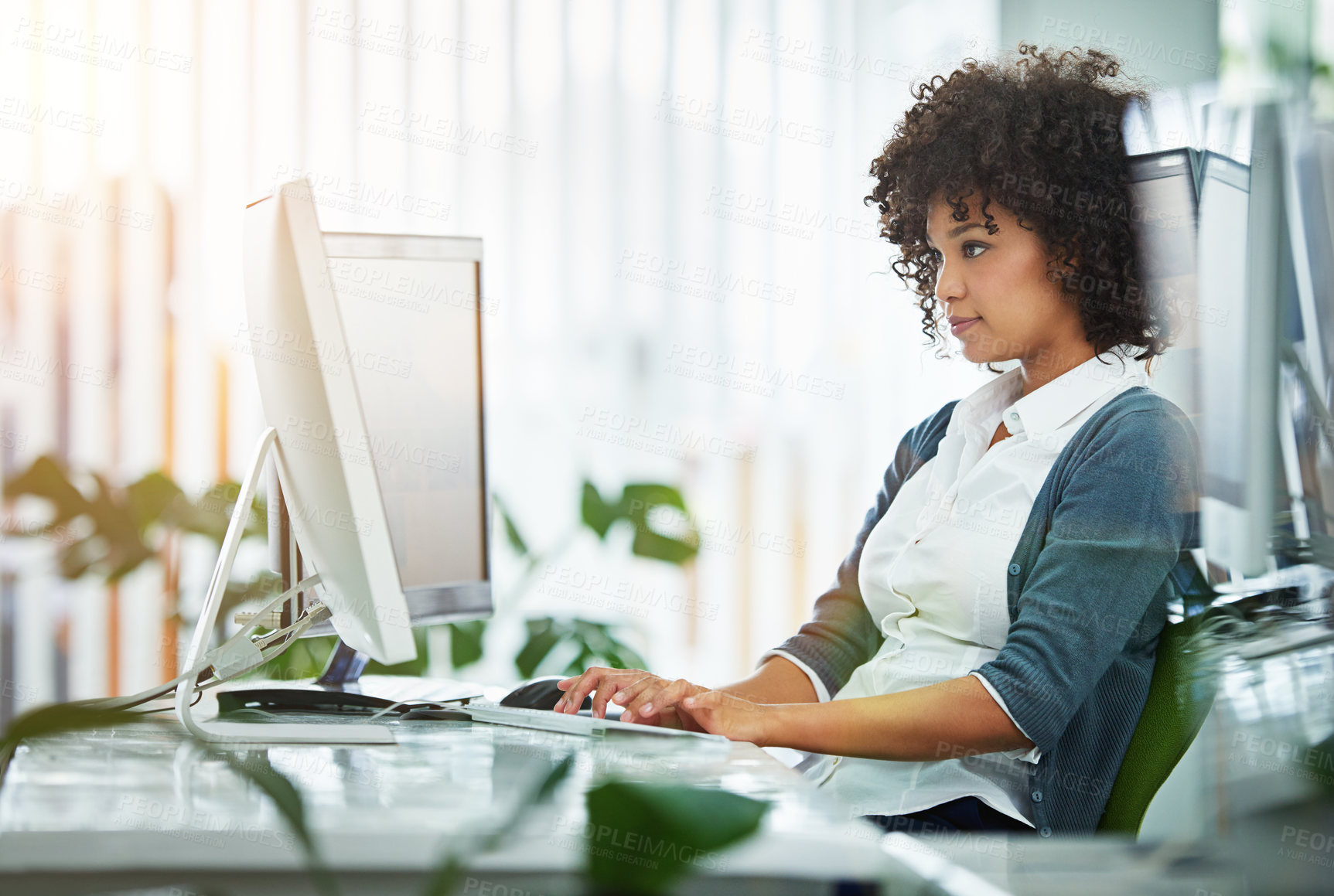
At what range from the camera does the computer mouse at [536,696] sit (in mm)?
1057

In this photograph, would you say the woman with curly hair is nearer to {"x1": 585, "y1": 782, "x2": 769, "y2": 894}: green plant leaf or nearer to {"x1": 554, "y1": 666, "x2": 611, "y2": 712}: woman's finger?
{"x1": 554, "y1": 666, "x2": 611, "y2": 712}: woman's finger

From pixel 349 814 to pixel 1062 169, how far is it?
1.05 metres

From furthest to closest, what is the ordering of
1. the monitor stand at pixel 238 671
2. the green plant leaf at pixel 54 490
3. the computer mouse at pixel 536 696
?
the green plant leaf at pixel 54 490
the computer mouse at pixel 536 696
the monitor stand at pixel 238 671

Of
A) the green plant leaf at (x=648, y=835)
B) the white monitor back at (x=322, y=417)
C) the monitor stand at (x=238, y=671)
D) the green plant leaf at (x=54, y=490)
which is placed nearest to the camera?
the green plant leaf at (x=648, y=835)

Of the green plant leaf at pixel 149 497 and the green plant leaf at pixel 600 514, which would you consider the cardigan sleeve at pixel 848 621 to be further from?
the green plant leaf at pixel 149 497

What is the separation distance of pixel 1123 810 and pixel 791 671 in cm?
43

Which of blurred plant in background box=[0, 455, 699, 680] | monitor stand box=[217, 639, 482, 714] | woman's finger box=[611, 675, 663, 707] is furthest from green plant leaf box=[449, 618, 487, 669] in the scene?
woman's finger box=[611, 675, 663, 707]

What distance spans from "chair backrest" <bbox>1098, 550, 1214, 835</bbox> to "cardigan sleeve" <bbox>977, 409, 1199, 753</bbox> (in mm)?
24

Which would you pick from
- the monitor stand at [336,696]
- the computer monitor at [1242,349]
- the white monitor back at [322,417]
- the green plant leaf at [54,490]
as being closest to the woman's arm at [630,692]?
the monitor stand at [336,696]

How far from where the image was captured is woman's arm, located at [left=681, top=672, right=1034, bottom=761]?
954 millimetres

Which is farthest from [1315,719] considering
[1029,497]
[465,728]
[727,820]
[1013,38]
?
[1013,38]

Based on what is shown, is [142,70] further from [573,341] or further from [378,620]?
[378,620]

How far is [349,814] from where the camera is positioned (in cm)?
55

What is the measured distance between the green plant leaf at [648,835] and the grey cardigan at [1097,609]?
0.75 meters
